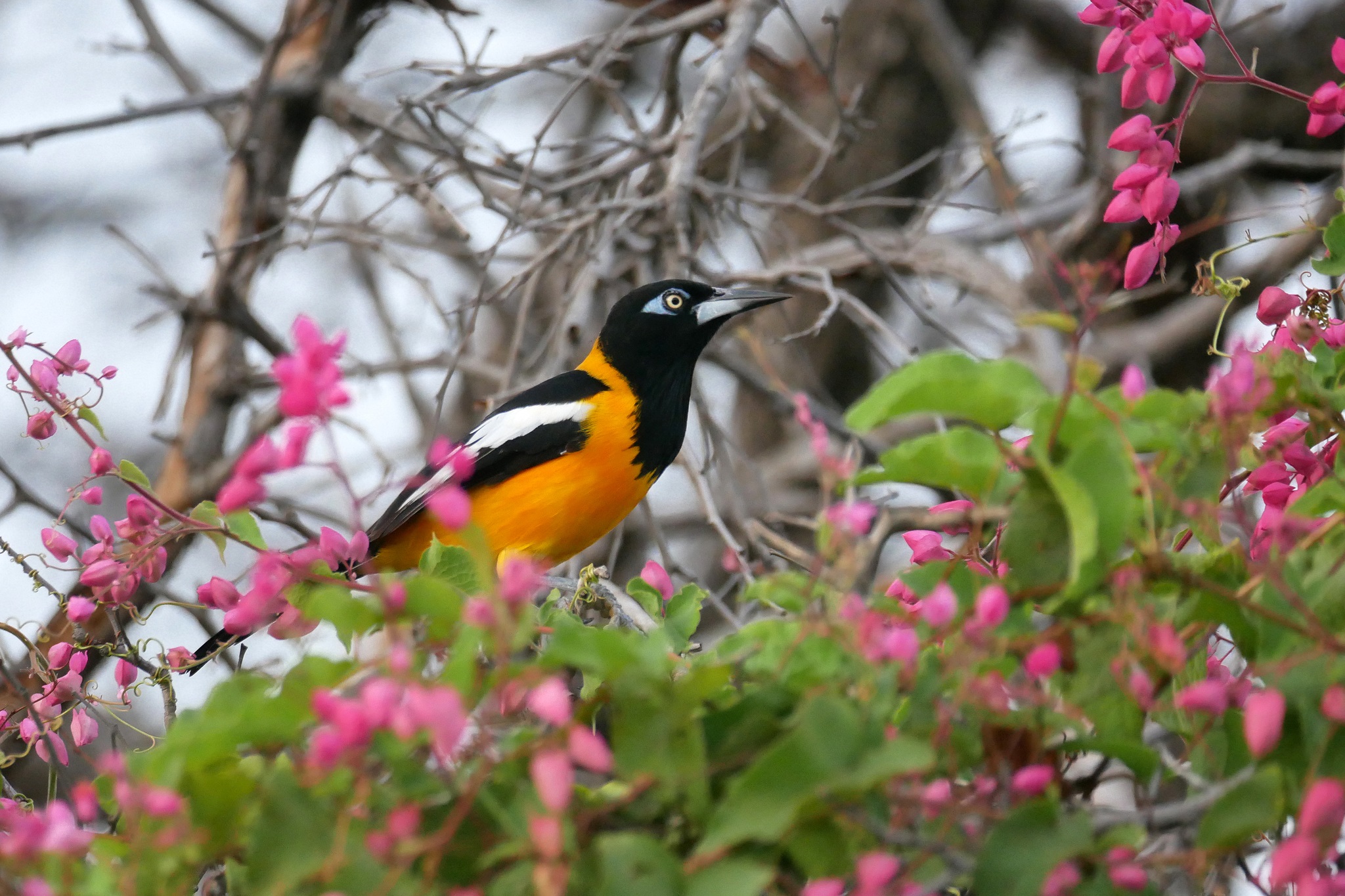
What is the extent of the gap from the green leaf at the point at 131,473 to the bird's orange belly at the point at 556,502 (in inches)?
77.8

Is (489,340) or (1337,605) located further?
(489,340)

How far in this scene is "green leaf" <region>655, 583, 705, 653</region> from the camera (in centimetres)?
177

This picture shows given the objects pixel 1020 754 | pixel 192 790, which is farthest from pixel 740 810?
pixel 192 790

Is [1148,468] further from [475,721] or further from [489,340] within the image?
[489,340]

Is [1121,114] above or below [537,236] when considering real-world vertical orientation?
below

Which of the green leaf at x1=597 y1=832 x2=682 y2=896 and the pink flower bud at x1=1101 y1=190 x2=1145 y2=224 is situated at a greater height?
the pink flower bud at x1=1101 y1=190 x2=1145 y2=224

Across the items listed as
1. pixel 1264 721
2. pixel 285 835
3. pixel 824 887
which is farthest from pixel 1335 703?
pixel 285 835

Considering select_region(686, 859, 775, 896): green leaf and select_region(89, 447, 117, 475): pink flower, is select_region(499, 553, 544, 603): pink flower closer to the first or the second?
select_region(686, 859, 775, 896): green leaf

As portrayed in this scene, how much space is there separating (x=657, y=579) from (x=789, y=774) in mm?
934

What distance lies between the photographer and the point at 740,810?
1.05 meters

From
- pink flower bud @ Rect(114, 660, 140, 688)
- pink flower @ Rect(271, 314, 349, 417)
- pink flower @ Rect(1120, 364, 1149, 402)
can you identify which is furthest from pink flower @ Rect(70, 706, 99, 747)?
pink flower @ Rect(1120, 364, 1149, 402)

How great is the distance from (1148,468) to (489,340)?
6644 mm

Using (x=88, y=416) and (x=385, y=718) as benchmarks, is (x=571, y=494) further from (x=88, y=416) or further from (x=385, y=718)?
(x=385, y=718)

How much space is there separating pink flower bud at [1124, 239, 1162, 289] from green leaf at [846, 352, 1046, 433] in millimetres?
764
